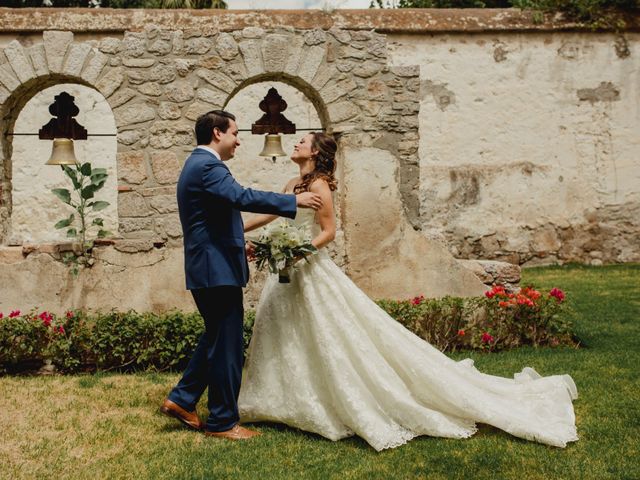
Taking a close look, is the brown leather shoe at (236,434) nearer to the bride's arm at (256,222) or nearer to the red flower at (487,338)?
the bride's arm at (256,222)

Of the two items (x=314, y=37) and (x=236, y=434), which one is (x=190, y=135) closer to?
(x=314, y=37)

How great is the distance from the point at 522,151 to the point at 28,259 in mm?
8099

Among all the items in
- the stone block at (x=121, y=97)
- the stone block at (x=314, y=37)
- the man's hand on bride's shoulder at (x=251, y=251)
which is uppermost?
the stone block at (x=314, y=37)

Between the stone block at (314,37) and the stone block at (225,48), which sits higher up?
the stone block at (314,37)

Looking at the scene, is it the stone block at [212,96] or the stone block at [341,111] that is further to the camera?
the stone block at [341,111]

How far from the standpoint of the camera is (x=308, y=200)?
4.32 m

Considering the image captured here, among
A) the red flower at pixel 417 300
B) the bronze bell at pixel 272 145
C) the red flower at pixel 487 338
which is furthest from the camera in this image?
the bronze bell at pixel 272 145

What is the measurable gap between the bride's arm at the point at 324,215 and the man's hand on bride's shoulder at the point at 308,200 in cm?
11

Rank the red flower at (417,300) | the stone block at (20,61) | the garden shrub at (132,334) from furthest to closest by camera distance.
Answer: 1. the stone block at (20,61)
2. the red flower at (417,300)
3. the garden shrub at (132,334)

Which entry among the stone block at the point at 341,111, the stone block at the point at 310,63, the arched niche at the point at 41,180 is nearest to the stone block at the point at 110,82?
the stone block at the point at 310,63

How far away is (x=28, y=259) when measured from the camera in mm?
6609

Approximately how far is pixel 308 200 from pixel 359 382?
115cm

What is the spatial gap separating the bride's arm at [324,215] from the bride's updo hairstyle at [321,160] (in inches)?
2.2

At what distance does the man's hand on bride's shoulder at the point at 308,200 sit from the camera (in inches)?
169
